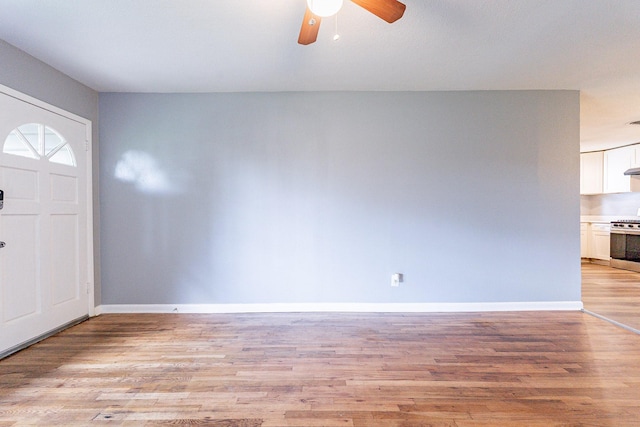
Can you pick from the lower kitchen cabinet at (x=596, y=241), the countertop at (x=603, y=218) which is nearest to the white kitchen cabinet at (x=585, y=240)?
the lower kitchen cabinet at (x=596, y=241)

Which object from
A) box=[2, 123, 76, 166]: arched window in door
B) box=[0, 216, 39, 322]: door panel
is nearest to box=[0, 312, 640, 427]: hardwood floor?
box=[0, 216, 39, 322]: door panel

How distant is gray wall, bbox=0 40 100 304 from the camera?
8.15 feet

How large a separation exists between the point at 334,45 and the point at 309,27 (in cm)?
73

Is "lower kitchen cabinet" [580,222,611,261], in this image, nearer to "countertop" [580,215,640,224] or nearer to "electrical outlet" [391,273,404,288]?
"countertop" [580,215,640,224]

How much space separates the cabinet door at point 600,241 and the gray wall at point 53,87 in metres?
8.56

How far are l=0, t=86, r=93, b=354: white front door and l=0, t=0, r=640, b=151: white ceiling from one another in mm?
580

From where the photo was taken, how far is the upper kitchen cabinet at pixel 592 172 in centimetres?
633

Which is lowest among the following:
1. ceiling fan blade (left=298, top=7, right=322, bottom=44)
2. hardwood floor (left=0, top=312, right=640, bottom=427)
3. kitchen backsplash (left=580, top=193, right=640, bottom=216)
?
hardwood floor (left=0, top=312, right=640, bottom=427)

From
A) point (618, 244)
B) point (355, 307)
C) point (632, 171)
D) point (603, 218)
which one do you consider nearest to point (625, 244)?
point (618, 244)

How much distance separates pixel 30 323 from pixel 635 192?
A: 917 cm

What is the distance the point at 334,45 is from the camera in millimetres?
2512

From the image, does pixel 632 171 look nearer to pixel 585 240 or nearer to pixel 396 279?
pixel 585 240

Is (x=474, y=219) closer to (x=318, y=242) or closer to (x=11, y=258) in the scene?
(x=318, y=242)

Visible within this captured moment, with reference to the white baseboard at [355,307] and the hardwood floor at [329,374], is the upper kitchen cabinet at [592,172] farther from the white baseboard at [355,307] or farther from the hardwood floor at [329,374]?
the hardwood floor at [329,374]
